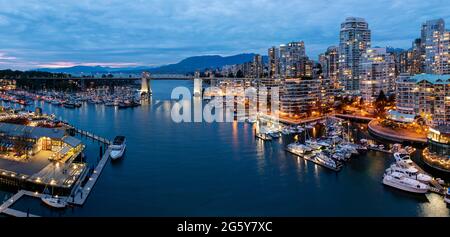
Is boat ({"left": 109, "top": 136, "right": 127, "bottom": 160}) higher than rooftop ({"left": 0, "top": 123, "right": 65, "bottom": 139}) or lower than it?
lower

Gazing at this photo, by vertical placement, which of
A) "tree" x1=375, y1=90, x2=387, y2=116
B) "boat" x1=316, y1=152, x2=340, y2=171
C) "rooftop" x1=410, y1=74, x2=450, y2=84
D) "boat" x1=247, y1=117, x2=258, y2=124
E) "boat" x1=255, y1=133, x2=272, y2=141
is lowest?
"boat" x1=316, y1=152, x2=340, y2=171

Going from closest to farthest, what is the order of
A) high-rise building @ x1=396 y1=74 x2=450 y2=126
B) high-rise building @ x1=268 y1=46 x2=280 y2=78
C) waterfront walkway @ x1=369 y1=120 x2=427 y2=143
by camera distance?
waterfront walkway @ x1=369 y1=120 x2=427 y2=143
high-rise building @ x1=396 y1=74 x2=450 y2=126
high-rise building @ x1=268 y1=46 x2=280 y2=78

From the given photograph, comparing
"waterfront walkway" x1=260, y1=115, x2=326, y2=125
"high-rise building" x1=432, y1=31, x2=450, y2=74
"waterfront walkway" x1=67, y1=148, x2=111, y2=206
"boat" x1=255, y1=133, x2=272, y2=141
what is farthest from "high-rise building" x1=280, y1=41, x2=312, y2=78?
"waterfront walkway" x1=67, y1=148, x2=111, y2=206

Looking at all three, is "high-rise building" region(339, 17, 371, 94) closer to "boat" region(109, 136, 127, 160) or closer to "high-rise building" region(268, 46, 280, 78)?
"high-rise building" region(268, 46, 280, 78)

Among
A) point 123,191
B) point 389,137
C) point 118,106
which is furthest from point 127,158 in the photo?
point 118,106

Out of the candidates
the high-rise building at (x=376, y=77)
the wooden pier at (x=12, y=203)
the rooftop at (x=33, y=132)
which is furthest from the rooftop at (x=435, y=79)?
the wooden pier at (x=12, y=203)
